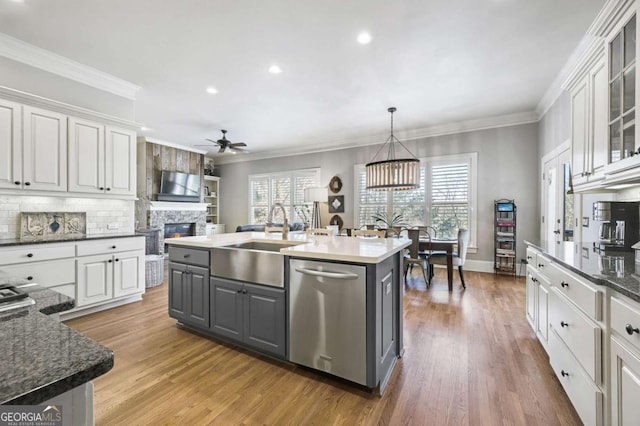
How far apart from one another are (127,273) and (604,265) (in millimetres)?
4501

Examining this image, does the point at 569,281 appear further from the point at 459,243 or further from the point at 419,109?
the point at 419,109

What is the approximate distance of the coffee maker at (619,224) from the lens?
6.81ft

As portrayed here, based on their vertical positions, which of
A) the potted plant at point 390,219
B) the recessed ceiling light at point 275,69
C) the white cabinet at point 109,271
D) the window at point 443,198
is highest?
the recessed ceiling light at point 275,69

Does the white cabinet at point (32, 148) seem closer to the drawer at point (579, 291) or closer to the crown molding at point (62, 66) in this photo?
the crown molding at point (62, 66)

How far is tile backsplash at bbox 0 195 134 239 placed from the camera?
299 centimetres

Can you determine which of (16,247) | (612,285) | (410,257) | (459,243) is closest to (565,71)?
(459,243)

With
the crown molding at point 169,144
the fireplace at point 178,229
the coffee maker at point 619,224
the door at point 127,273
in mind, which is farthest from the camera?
the fireplace at point 178,229

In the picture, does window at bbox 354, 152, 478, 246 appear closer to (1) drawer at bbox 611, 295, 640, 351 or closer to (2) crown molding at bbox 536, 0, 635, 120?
(2) crown molding at bbox 536, 0, 635, 120

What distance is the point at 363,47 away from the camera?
9.43 feet

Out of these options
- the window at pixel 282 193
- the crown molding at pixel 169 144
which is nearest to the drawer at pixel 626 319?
the window at pixel 282 193

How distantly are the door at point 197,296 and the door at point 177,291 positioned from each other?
0.07 metres

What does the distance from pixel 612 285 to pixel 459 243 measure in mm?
3019

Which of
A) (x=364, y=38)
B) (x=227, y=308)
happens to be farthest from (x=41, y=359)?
(x=364, y=38)

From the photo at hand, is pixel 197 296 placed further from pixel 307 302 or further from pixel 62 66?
pixel 62 66
